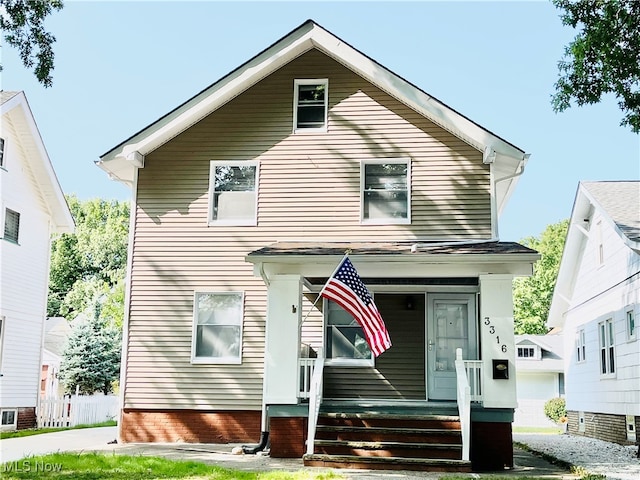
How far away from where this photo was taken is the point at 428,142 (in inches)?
546

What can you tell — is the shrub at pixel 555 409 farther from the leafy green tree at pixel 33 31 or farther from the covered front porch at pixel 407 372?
the leafy green tree at pixel 33 31

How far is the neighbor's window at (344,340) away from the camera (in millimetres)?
13625

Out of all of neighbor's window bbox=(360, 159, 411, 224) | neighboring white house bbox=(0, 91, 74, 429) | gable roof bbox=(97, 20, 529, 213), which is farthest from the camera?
neighboring white house bbox=(0, 91, 74, 429)

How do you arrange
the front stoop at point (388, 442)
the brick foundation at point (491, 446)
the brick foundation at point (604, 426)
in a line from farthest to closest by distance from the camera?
the brick foundation at point (604, 426)
the brick foundation at point (491, 446)
the front stoop at point (388, 442)

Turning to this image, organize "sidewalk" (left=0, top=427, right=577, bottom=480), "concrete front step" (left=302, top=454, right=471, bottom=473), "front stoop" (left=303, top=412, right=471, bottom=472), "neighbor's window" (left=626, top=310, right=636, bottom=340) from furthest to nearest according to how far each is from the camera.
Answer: "neighbor's window" (left=626, top=310, right=636, bottom=340)
"front stoop" (left=303, top=412, right=471, bottom=472)
"concrete front step" (left=302, top=454, right=471, bottom=473)
"sidewalk" (left=0, top=427, right=577, bottom=480)

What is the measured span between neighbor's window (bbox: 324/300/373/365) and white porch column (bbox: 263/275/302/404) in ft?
7.48

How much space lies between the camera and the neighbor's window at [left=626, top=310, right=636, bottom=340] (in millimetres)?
14884

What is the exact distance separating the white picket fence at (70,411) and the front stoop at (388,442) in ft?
38.2

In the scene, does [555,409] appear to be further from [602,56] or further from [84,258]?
[84,258]

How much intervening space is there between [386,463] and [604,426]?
998 centimetres

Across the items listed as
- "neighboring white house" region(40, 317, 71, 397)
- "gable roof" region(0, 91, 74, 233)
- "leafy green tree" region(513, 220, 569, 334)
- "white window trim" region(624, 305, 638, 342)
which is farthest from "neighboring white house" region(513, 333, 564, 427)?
"gable roof" region(0, 91, 74, 233)

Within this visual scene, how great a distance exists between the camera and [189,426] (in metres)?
13.3

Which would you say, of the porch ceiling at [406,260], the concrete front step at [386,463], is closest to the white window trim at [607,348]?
the porch ceiling at [406,260]

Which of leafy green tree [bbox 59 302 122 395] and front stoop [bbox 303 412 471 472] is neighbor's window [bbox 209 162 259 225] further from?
leafy green tree [bbox 59 302 122 395]
